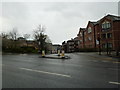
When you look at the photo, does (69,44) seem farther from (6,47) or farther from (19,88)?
(19,88)

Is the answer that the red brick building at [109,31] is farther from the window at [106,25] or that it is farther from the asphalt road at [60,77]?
the asphalt road at [60,77]

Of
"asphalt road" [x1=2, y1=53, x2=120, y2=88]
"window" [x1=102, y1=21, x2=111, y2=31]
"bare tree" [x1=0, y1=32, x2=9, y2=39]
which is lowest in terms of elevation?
"asphalt road" [x1=2, y1=53, x2=120, y2=88]

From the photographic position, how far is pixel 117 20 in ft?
150

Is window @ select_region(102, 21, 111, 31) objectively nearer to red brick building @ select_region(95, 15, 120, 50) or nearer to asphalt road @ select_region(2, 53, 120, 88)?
red brick building @ select_region(95, 15, 120, 50)

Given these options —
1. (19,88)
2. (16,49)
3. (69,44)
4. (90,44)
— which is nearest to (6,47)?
(16,49)

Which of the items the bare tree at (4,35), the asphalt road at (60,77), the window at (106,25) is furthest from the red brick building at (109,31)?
the asphalt road at (60,77)

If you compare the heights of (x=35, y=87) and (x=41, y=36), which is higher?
(x=41, y=36)

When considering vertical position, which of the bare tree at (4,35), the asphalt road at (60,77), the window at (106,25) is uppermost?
the window at (106,25)

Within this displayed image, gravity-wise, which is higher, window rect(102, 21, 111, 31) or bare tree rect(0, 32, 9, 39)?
window rect(102, 21, 111, 31)

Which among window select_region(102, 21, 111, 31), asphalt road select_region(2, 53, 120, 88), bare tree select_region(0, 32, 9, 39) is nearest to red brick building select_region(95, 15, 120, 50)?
window select_region(102, 21, 111, 31)

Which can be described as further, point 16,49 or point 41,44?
point 41,44

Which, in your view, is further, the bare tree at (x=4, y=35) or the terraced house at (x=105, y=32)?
the bare tree at (x=4, y=35)

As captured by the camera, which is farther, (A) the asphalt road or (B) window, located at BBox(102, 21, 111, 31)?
(B) window, located at BBox(102, 21, 111, 31)

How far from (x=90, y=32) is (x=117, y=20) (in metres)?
12.5
